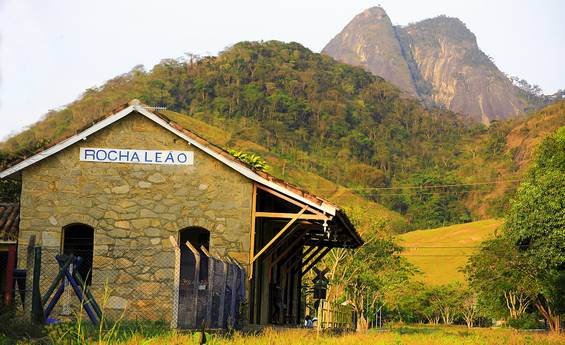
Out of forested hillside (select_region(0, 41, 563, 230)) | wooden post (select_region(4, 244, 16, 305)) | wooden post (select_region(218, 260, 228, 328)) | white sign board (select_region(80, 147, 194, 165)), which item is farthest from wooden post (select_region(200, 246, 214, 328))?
forested hillside (select_region(0, 41, 563, 230))

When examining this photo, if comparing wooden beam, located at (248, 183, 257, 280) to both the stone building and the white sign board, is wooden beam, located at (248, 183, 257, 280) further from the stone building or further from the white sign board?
the white sign board

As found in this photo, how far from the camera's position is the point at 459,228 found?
134 metres

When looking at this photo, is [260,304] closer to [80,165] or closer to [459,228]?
[80,165]

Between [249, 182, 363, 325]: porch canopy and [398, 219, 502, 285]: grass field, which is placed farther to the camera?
[398, 219, 502, 285]: grass field

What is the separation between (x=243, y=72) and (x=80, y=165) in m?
151

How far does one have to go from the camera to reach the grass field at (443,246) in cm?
12164

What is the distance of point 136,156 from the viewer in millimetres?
20734

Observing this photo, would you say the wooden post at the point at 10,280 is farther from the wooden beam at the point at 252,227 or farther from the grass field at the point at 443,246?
the grass field at the point at 443,246

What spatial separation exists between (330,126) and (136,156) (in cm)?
14217

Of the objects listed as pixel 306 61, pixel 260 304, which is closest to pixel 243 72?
pixel 306 61

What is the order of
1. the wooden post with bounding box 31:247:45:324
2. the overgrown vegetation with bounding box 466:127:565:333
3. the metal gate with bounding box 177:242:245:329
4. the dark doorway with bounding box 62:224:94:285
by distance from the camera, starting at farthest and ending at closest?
the overgrown vegetation with bounding box 466:127:565:333 → the dark doorway with bounding box 62:224:94:285 → the metal gate with bounding box 177:242:245:329 → the wooden post with bounding box 31:247:45:324

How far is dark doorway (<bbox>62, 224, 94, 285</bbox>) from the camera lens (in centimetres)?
2106

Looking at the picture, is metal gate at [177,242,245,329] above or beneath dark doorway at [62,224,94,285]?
beneath

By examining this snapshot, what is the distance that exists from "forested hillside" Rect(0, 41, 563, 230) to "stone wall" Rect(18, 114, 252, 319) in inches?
4131
